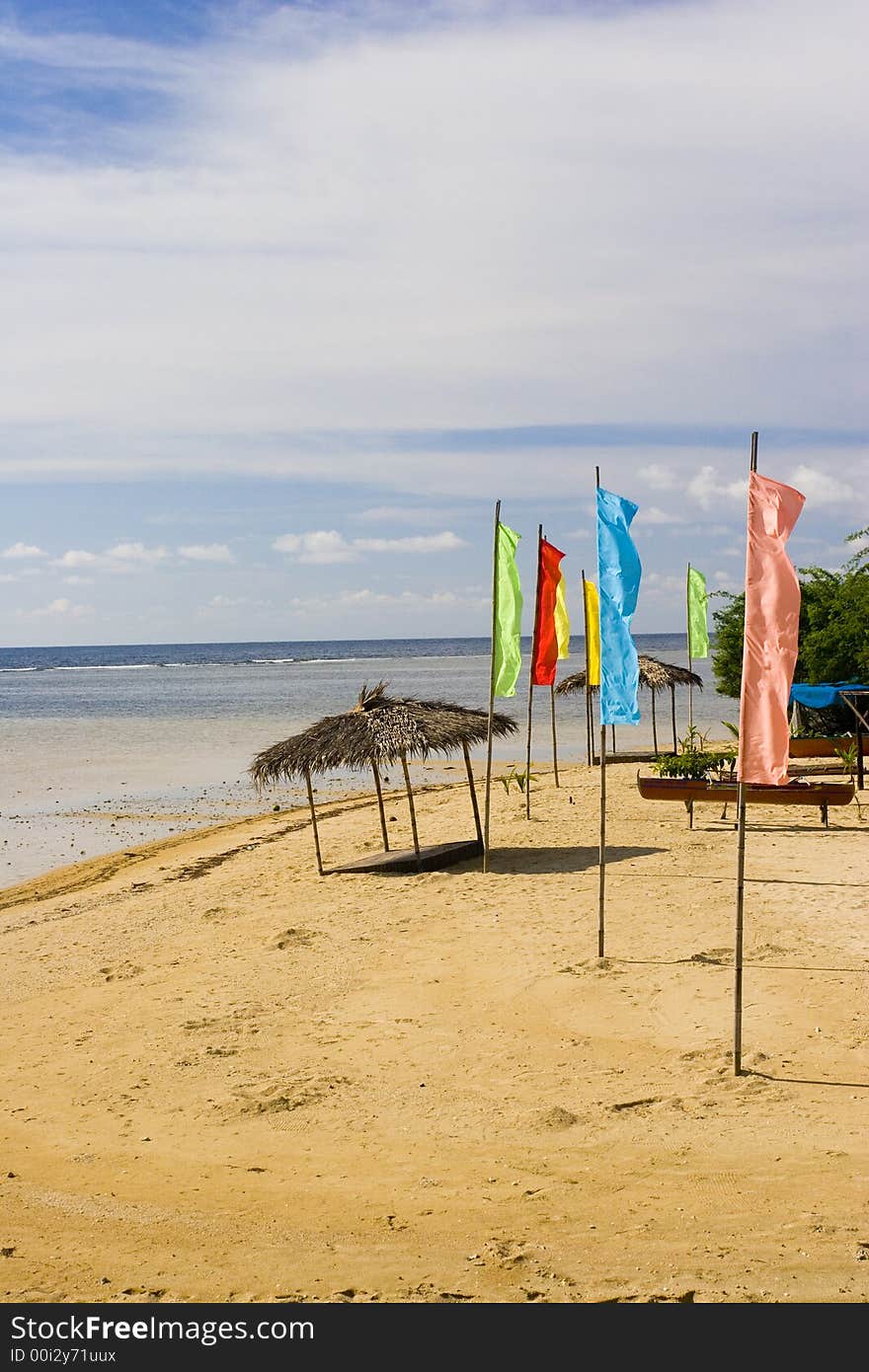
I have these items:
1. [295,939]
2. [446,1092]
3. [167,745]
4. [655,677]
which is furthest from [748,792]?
[167,745]

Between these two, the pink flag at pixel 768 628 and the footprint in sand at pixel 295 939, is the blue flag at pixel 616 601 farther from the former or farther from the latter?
the footprint in sand at pixel 295 939

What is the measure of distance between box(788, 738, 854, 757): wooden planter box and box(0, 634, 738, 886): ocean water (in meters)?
7.30

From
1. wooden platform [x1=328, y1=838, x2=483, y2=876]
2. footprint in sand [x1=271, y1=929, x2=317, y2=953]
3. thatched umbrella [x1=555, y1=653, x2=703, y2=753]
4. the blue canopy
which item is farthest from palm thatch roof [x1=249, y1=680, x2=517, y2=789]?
thatched umbrella [x1=555, y1=653, x2=703, y2=753]

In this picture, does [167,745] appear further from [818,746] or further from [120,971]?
[120,971]

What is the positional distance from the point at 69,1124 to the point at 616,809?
11.2 meters

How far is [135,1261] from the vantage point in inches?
197

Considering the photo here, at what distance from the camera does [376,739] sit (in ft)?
42.1

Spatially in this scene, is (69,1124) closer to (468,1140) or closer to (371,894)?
(468,1140)

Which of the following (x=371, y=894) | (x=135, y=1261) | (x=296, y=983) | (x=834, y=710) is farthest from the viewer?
(x=834, y=710)

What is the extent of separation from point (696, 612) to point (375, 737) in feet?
37.9

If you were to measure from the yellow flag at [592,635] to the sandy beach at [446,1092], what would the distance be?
2231 millimetres

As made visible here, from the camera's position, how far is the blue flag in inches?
343

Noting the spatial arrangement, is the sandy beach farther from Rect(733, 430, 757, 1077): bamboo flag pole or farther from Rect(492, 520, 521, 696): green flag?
Rect(492, 520, 521, 696): green flag
